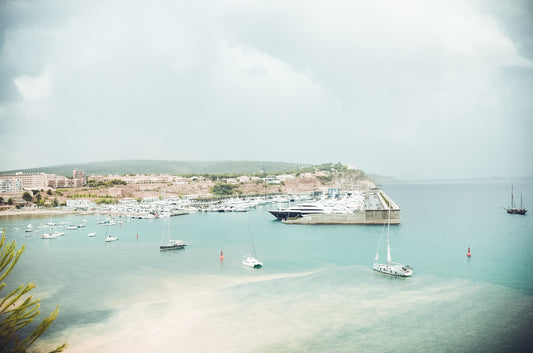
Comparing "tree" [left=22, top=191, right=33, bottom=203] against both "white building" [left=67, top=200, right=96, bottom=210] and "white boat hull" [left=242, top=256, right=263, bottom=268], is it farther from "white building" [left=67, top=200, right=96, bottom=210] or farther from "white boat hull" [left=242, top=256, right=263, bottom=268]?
"white boat hull" [left=242, top=256, right=263, bottom=268]

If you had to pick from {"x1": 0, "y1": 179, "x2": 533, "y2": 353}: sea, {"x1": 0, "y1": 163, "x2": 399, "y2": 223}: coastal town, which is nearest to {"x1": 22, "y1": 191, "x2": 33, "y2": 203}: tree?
{"x1": 0, "y1": 163, "x2": 399, "y2": 223}: coastal town

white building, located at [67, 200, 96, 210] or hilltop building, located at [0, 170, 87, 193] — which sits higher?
hilltop building, located at [0, 170, 87, 193]

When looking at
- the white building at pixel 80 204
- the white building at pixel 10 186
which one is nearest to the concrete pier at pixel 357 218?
the white building at pixel 80 204

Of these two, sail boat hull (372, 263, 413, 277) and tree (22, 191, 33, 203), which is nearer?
sail boat hull (372, 263, 413, 277)

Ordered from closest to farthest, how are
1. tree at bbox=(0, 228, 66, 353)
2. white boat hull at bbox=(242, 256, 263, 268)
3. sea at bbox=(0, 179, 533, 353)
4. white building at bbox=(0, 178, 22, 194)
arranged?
tree at bbox=(0, 228, 66, 353)
sea at bbox=(0, 179, 533, 353)
white boat hull at bbox=(242, 256, 263, 268)
white building at bbox=(0, 178, 22, 194)

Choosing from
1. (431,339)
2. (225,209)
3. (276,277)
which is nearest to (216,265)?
(276,277)

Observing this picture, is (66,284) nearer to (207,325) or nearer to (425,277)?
(207,325)

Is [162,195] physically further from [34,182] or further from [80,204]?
[34,182]

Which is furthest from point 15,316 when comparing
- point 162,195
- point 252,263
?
point 162,195
